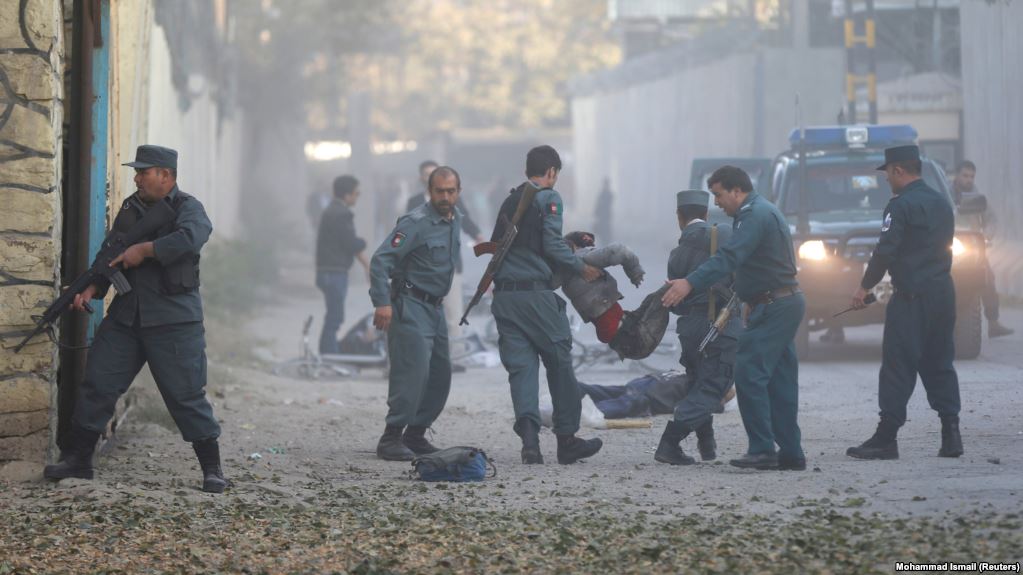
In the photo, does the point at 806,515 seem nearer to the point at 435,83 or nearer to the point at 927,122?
the point at 927,122

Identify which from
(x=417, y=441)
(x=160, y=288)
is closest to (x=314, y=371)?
(x=417, y=441)

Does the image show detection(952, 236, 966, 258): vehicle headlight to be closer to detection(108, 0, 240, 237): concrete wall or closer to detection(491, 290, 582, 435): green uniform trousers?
detection(491, 290, 582, 435): green uniform trousers

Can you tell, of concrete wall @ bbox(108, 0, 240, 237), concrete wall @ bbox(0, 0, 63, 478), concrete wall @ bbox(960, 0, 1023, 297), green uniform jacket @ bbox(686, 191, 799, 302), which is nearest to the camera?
concrete wall @ bbox(0, 0, 63, 478)

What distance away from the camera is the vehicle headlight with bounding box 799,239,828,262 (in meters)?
12.0

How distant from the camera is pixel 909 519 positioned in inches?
230

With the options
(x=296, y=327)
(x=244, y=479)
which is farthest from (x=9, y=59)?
(x=296, y=327)

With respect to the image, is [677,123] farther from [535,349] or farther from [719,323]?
[719,323]

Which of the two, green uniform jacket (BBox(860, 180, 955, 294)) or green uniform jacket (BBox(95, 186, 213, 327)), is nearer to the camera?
green uniform jacket (BBox(95, 186, 213, 327))

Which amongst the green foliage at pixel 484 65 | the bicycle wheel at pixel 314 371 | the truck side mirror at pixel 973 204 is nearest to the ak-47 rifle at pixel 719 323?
the truck side mirror at pixel 973 204

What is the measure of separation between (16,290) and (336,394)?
17.0 ft

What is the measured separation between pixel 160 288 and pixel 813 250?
6.66m

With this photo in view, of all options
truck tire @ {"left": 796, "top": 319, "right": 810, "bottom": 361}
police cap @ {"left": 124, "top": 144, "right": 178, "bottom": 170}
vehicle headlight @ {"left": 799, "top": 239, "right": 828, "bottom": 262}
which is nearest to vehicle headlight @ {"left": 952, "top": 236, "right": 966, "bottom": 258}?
vehicle headlight @ {"left": 799, "top": 239, "right": 828, "bottom": 262}

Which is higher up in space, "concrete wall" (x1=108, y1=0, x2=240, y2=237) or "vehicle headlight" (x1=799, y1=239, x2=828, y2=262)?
"concrete wall" (x1=108, y1=0, x2=240, y2=237)

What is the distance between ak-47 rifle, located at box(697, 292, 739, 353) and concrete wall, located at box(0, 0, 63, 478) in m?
3.40
